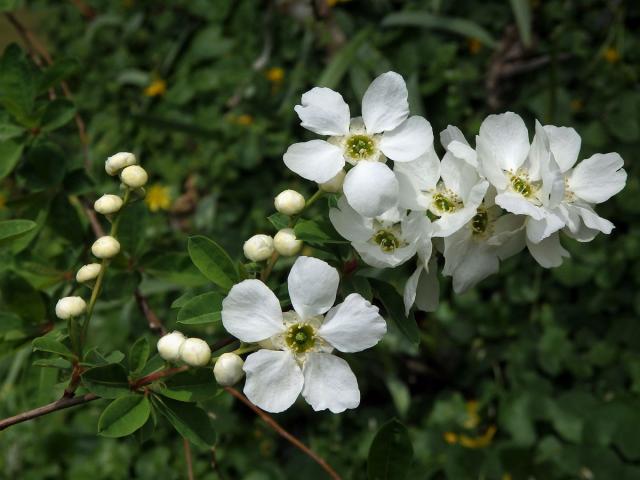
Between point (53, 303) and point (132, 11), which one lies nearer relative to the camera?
point (53, 303)

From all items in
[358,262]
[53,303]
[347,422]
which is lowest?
[347,422]

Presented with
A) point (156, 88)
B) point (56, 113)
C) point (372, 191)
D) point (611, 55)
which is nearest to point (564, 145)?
point (372, 191)

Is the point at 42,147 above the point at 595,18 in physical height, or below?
above

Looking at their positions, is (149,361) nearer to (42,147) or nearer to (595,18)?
(42,147)

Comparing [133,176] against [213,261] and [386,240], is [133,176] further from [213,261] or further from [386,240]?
[386,240]

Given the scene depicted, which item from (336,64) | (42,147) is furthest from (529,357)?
(42,147)

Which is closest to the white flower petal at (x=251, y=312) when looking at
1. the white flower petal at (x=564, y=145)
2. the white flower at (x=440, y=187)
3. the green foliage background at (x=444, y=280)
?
the white flower at (x=440, y=187)
